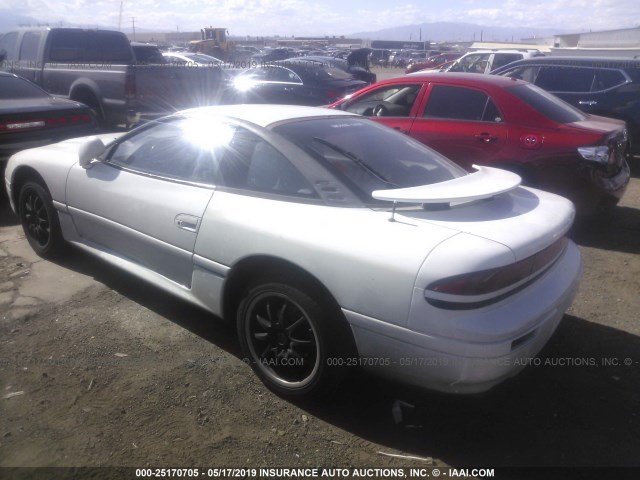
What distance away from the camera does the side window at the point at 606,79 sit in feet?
27.6

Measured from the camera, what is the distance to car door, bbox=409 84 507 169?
566 cm

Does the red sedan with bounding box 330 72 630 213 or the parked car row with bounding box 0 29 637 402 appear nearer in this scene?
the parked car row with bounding box 0 29 637 402

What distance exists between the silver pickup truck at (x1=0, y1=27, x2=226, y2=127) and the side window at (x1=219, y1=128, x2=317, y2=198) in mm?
6245

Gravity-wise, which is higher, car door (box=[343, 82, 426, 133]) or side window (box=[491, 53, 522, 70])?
side window (box=[491, 53, 522, 70])

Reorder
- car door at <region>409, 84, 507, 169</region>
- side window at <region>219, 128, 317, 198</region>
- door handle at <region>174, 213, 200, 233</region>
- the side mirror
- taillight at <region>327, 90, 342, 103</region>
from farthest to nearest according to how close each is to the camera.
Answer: taillight at <region>327, 90, 342, 103</region> < car door at <region>409, 84, 507, 169</region> < the side mirror < door handle at <region>174, 213, 200, 233</region> < side window at <region>219, 128, 317, 198</region>

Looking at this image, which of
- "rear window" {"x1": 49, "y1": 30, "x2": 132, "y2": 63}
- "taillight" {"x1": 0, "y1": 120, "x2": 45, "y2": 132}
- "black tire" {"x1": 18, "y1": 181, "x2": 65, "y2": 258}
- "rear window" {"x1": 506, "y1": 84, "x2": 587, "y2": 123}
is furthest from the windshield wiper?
"rear window" {"x1": 49, "y1": 30, "x2": 132, "y2": 63}

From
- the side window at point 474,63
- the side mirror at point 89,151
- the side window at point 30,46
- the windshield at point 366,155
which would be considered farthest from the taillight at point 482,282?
the side window at point 474,63

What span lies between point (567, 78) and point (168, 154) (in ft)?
23.6

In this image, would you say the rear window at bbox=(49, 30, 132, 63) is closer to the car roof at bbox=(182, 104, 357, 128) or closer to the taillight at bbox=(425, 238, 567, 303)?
the car roof at bbox=(182, 104, 357, 128)

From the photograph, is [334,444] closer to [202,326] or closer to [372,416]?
[372,416]

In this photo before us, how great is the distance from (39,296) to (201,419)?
6.75 feet

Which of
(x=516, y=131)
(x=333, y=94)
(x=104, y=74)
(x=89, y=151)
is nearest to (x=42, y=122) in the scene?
(x=104, y=74)

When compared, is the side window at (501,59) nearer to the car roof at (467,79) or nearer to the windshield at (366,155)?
the car roof at (467,79)

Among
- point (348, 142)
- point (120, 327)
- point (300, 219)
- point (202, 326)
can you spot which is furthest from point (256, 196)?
point (120, 327)
